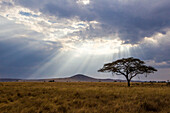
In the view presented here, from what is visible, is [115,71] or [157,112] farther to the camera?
[115,71]

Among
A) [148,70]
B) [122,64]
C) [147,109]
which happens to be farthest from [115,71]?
[147,109]

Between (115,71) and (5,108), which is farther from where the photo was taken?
(115,71)

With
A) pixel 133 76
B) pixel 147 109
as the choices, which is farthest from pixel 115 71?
pixel 147 109

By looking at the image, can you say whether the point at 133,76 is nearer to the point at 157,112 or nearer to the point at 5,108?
the point at 157,112

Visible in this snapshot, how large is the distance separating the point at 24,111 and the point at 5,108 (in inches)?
72.0

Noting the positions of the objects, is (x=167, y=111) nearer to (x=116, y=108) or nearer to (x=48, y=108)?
(x=116, y=108)

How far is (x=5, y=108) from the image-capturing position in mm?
8156

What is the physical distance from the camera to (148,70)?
38.2m

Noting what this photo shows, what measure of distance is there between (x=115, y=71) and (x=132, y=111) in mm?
31795

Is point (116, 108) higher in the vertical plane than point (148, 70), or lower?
lower

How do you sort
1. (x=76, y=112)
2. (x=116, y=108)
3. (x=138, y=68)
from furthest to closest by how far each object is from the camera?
1. (x=138, y=68)
2. (x=116, y=108)
3. (x=76, y=112)

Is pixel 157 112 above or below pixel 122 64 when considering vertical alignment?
below

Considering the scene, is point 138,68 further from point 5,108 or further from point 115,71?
point 5,108

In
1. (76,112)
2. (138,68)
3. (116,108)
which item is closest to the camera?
(76,112)
